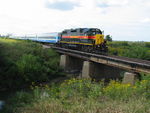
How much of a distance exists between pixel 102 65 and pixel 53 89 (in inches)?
626

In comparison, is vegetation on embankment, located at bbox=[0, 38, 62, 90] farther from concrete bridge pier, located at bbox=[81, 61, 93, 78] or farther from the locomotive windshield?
the locomotive windshield

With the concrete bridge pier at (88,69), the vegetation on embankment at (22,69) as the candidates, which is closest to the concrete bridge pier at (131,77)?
the concrete bridge pier at (88,69)

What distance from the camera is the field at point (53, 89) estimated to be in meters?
6.06

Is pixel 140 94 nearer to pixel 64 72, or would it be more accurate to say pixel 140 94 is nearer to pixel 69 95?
pixel 69 95

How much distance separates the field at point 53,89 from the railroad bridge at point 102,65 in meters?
2.36

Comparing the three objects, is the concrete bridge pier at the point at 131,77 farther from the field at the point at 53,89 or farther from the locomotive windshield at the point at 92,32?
the locomotive windshield at the point at 92,32

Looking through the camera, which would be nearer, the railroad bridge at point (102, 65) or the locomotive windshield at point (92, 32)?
the railroad bridge at point (102, 65)

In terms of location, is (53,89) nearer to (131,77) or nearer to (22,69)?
(131,77)

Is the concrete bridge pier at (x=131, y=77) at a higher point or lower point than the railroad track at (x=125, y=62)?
lower

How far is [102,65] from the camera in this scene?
24.7m

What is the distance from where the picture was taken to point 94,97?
24.2 feet

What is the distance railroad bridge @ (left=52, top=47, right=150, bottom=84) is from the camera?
52.3 feet

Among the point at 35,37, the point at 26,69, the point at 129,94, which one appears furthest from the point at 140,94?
the point at 35,37

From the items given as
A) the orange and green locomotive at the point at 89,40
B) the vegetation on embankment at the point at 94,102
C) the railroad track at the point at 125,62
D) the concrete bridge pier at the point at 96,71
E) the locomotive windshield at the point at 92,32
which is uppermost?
the locomotive windshield at the point at 92,32
